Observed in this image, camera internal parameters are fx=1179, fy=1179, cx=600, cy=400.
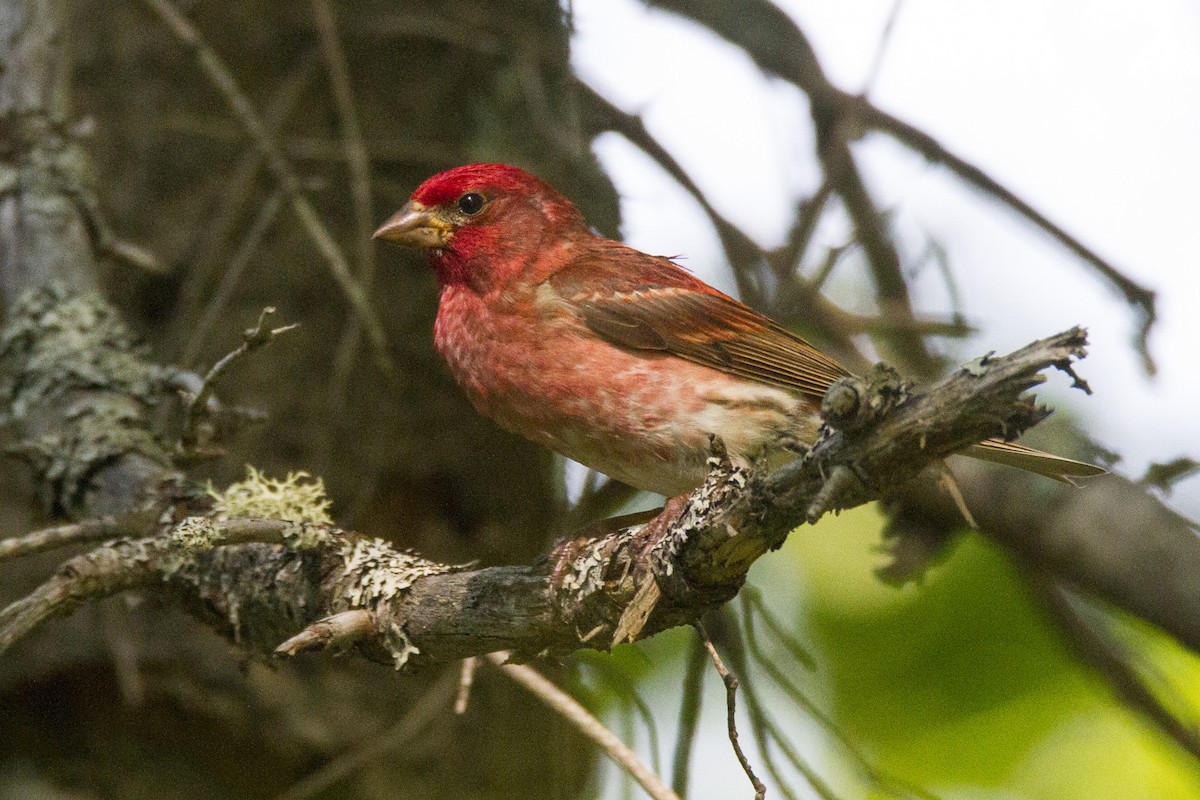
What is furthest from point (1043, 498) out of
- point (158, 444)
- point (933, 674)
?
point (158, 444)

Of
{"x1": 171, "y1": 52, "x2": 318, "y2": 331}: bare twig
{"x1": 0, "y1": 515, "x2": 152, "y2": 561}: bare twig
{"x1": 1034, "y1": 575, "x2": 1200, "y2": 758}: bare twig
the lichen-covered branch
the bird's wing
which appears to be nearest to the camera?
the lichen-covered branch

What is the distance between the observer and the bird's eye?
398 cm

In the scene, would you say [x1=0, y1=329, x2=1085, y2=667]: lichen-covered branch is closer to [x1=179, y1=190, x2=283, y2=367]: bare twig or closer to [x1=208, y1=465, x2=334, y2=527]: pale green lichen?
[x1=208, y1=465, x2=334, y2=527]: pale green lichen

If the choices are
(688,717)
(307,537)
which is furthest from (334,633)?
(688,717)

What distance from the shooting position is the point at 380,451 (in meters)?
4.26

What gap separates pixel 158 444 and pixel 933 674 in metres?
3.38

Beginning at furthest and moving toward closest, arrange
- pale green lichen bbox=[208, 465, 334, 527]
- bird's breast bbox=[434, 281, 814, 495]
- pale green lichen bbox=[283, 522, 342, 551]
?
bird's breast bbox=[434, 281, 814, 495]
pale green lichen bbox=[208, 465, 334, 527]
pale green lichen bbox=[283, 522, 342, 551]

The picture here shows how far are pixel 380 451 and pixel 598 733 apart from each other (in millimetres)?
1758

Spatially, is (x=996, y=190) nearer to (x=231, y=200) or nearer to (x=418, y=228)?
(x=418, y=228)

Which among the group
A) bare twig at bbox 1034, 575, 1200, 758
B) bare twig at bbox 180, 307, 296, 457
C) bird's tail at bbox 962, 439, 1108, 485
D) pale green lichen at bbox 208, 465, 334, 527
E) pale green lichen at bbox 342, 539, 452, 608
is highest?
bird's tail at bbox 962, 439, 1108, 485

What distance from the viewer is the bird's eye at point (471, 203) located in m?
3.98

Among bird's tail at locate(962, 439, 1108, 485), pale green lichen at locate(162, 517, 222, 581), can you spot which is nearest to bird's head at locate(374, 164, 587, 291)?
pale green lichen at locate(162, 517, 222, 581)

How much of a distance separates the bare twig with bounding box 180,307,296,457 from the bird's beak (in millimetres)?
956

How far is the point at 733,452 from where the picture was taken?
11.1 ft
